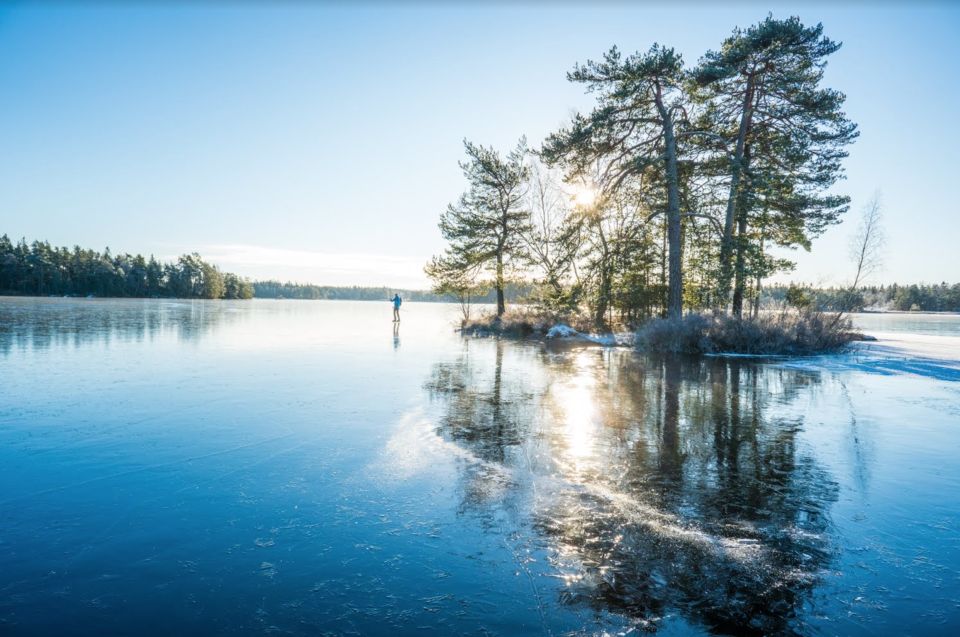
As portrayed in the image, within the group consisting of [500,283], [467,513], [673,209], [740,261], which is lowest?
[467,513]

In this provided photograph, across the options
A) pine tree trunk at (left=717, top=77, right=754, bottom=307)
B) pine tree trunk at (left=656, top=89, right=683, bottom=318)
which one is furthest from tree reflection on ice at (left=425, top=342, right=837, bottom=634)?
pine tree trunk at (left=656, top=89, right=683, bottom=318)

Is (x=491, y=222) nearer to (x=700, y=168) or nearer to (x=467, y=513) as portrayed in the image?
(x=700, y=168)

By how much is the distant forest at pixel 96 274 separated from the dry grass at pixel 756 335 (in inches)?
4237

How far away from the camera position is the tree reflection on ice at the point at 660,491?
3094mm

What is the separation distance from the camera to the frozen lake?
2.89m

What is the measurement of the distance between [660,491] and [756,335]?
1671 centimetres

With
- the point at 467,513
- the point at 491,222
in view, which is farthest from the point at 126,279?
the point at 467,513

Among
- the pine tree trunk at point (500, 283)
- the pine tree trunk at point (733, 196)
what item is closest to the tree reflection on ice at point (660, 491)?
the pine tree trunk at point (733, 196)

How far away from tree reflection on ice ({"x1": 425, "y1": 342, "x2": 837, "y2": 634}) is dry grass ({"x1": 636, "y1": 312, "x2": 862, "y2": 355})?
28.0 feet

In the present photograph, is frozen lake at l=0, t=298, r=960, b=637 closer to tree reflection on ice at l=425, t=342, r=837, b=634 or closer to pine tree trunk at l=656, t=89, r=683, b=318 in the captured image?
tree reflection on ice at l=425, t=342, r=837, b=634

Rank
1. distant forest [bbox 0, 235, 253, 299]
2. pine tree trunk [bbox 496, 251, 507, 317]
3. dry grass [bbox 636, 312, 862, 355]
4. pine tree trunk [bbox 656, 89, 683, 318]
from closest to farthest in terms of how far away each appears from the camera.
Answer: dry grass [bbox 636, 312, 862, 355] → pine tree trunk [bbox 656, 89, 683, 318] → pine tree trunk [bbox 496, 251, 507, 317] → distant forest [bbox 0, 235, 253, 299]

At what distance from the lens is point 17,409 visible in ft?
24.5

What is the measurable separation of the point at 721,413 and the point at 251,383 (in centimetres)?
952

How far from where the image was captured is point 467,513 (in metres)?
4.28
